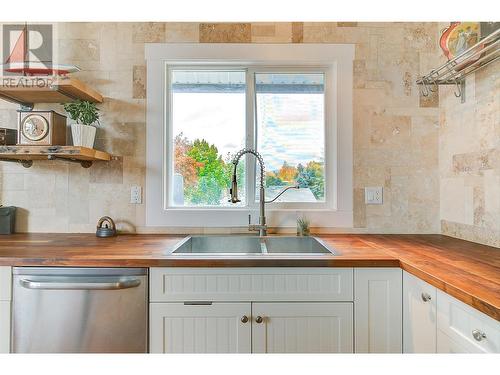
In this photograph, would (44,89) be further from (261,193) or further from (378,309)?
(378,309)

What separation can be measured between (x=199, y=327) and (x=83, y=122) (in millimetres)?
1370

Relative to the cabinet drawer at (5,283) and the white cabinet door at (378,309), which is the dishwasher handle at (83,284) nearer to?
the cabinet drawer at (5,283)

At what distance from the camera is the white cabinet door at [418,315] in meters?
1.13

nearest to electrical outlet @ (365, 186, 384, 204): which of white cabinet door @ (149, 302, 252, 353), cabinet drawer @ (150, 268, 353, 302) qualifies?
cabinet drawer @ (150, 268, 353, 302)

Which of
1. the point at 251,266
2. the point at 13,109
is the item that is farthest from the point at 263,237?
the point at 13,109

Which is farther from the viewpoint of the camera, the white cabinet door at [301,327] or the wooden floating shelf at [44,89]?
the wooden floating shelf at [44,89]

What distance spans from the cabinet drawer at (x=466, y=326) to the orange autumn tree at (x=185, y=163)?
153cm

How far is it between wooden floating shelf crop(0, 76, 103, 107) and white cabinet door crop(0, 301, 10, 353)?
3.76ft

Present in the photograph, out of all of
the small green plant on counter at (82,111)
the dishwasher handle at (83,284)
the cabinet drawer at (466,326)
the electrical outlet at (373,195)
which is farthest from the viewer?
the electrical outlet at (373,195)

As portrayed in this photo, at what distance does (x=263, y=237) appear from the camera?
6.12 ft

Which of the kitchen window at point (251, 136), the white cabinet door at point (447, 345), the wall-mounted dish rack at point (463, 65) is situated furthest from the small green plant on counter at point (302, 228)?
the wall-mounted dish rack at point (463, 65)

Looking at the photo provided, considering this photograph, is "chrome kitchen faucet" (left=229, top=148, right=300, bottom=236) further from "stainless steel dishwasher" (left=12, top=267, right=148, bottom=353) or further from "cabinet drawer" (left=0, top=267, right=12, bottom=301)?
"cabinet drawer" (left=0, top=267, right=12, bottom=301)

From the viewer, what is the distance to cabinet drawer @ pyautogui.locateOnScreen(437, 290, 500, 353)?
2.77 ft

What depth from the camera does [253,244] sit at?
1887mm
